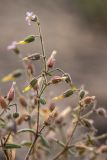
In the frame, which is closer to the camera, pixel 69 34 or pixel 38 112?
pixel 38 112

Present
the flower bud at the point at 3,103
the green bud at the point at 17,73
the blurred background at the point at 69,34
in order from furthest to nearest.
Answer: the blurred background at the point at 69,34
the green bud at the point at 17,73
the flower bud at the point at 3,103

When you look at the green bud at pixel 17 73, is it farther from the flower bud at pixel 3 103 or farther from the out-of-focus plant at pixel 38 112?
the flower bud at pixel 3 103

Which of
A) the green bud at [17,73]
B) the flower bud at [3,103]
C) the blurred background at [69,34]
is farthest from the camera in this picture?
the blurred background at [69,34]

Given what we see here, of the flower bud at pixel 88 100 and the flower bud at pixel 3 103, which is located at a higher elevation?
the flower bud at pixel 3 103

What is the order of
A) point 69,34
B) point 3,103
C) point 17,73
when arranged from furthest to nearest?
point 69,34, point 17,73, point 3,103

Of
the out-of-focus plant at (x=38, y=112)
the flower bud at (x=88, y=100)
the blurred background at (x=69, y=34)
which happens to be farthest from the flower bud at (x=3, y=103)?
the blurred background at (x=69, y=34)

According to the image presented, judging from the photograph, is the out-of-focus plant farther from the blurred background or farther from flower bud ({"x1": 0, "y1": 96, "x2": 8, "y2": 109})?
the blurred background

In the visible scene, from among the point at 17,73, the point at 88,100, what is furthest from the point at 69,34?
the point at 88,100

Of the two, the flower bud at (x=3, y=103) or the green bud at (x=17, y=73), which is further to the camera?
the green bud at (x=17, y=73)

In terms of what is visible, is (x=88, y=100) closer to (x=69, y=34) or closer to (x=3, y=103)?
(x=3, y=103)
